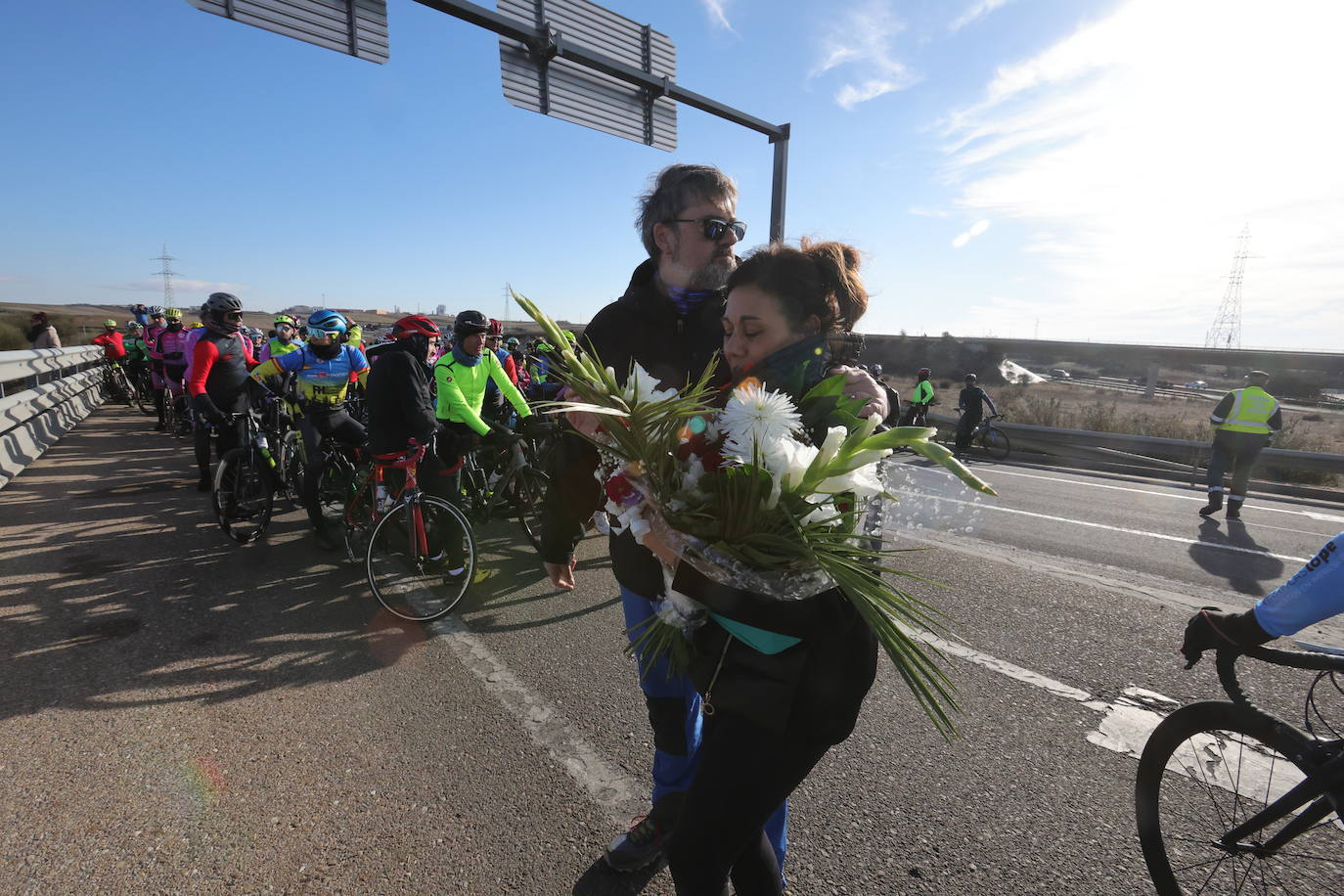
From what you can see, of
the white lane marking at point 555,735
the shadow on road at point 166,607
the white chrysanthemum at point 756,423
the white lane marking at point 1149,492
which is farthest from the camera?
the white lane marking at point 1149,492

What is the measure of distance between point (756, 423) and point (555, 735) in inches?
95.9

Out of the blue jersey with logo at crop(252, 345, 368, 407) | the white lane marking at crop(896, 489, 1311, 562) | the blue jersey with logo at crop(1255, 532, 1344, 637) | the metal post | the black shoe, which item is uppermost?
the metal post

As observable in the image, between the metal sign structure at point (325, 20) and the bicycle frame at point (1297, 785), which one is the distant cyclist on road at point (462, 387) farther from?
the bicycle frame at point (1297, 785)

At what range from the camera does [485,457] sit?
734 centimetres

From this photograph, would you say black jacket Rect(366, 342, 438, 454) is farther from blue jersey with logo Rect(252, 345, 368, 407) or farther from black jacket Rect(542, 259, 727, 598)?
black jacket Rect(542, 259, 727, 598)

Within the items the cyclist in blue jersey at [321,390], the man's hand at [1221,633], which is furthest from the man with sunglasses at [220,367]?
the man's hand at [1221,633]

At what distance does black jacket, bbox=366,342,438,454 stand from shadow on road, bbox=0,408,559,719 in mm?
1214

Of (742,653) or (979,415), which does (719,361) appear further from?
(979,415)

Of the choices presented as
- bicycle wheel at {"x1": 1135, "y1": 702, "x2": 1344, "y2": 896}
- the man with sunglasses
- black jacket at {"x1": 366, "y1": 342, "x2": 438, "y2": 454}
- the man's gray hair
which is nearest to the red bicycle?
black jacket at {"x1": 366, "y1": 342, "x2": 438, "y2": 454}

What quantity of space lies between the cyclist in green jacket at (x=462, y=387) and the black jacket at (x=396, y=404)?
1.87 feet

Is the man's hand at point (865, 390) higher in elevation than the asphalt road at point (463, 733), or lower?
higher

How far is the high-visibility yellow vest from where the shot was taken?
8.71 m

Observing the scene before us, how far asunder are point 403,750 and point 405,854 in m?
0.67

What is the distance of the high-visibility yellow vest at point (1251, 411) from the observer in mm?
8711
